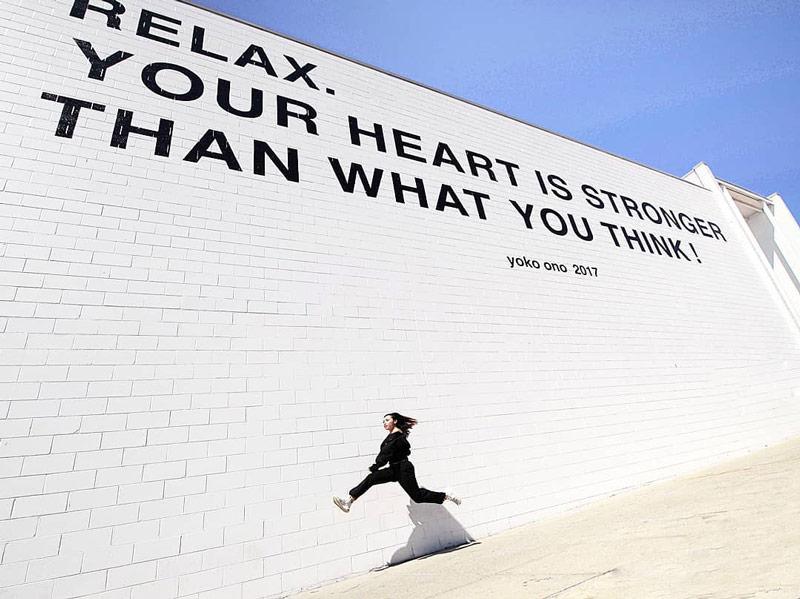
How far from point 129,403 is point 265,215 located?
2.59 meters

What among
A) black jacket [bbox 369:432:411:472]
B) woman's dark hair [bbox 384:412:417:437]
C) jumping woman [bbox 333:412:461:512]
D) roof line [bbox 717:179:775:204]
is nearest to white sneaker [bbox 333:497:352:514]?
jumping woman [bbox 333:412:461:512]

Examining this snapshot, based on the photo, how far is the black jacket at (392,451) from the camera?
13.5 ft

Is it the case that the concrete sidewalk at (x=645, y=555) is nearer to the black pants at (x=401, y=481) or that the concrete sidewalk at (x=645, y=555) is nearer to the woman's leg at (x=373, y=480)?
the black pants at (x=401, y=481)

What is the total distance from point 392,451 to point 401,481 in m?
0.29

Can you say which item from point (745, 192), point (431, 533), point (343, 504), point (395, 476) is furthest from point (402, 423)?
point (745, 192)

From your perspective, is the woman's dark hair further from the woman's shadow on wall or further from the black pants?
the woman's shadow on wall

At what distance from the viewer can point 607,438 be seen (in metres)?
6.10

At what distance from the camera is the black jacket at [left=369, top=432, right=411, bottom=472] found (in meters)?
4.11

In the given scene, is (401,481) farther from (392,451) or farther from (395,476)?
(392,451)

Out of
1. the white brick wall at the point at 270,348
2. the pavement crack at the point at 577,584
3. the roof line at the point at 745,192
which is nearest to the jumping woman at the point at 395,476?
the white brick wall at the point at 270,348

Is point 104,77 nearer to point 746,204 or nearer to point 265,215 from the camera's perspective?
point 265,215

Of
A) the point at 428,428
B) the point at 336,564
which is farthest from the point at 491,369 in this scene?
the point at 336,564

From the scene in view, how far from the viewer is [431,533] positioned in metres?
4.41

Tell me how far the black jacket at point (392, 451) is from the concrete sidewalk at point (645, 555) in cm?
91
